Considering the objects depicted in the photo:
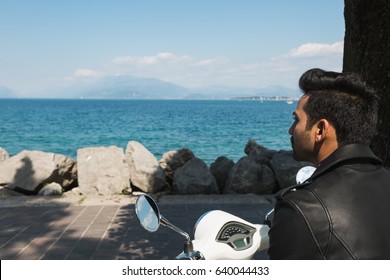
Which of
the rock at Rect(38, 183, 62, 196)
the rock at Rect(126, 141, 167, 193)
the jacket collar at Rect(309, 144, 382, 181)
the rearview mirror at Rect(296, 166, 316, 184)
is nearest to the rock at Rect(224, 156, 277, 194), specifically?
the rock at Rect(126, 141, 167, 193)

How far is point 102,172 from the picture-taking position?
8.31 m

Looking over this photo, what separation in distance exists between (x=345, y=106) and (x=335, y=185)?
13.0 inches

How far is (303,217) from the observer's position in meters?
1.36

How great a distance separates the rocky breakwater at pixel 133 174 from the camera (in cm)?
802

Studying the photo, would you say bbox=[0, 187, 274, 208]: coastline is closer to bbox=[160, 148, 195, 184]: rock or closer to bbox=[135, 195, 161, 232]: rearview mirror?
bbox=[160, 148, 195, 184]: rock

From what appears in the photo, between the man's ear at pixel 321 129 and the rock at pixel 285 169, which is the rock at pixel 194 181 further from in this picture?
the man's ear at pixel 321 129

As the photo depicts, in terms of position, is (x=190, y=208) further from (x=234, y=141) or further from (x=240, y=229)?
(x=234, y=141)

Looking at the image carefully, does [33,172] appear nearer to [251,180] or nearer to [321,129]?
[251,180]

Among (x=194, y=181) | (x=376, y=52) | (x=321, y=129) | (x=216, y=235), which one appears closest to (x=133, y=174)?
(x=194, y=181)

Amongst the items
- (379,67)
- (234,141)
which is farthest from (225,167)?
(234,141)

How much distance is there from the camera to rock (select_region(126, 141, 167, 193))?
27.2 ft

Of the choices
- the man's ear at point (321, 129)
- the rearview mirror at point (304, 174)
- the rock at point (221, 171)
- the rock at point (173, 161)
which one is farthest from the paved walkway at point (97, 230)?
the man's ear at point (321, 129)

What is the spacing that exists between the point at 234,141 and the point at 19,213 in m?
25.1

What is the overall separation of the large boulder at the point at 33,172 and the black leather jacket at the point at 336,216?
760 cm
